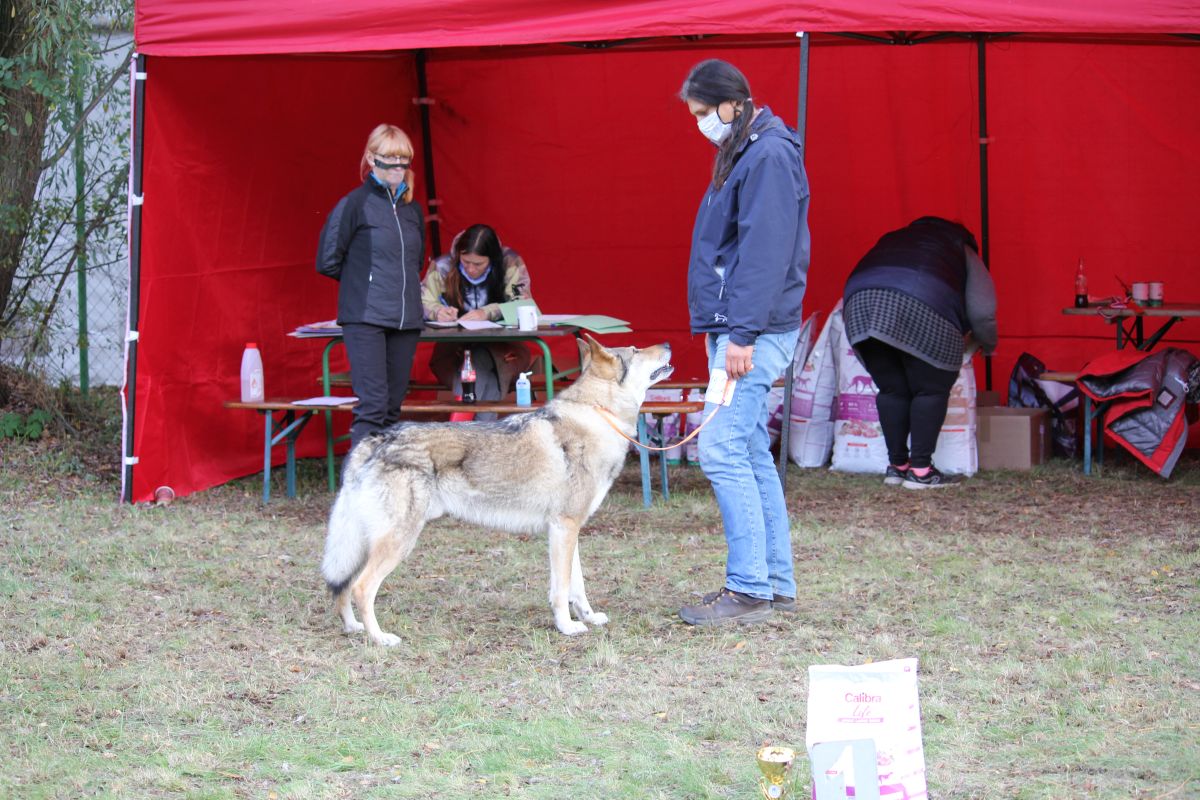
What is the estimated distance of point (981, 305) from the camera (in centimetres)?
727

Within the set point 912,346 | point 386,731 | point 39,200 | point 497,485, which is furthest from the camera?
point 39,200

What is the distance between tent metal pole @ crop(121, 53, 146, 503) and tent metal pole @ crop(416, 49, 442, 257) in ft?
8.93

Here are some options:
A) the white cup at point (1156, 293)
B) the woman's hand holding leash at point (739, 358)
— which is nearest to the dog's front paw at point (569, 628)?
the woman's hand holding leash at point (739, 358)

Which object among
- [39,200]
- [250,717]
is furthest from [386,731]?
[39,200]

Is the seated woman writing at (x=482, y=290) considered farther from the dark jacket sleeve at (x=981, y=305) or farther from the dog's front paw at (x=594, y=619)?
the dog's front paw at (x=594, y=619)

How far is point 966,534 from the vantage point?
6.17m

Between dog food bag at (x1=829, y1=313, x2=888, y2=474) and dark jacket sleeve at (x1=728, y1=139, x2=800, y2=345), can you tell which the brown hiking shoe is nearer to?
Answer: dark jacket sleeve at (x1=728, y1=139, x2=800, y2=345)

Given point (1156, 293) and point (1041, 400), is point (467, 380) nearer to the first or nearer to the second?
point (1041, 400)

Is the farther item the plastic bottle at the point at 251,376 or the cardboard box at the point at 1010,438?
the cardboard box at the point at 1010,438

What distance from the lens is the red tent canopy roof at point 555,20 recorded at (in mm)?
5449

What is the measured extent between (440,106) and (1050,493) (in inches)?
185

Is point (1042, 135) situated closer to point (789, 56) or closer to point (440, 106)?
point (789, 56)

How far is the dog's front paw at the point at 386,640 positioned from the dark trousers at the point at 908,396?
351cm

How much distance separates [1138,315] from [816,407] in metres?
1.86
